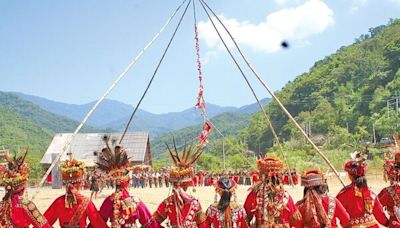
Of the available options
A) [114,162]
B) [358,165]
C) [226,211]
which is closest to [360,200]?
[358,165]

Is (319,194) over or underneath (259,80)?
underneath

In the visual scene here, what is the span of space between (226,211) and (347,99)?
3258 inches

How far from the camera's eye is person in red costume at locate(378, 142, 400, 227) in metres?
8.25

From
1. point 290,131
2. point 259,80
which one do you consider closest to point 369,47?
point 290,131

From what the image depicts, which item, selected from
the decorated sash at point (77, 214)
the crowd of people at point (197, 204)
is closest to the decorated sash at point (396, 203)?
the crowd of people at point (197, 204)

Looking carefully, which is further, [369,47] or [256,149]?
[369,47]

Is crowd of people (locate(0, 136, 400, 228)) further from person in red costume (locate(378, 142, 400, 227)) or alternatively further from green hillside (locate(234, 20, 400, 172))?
green hillside (locate(234, 20, 400, 172))

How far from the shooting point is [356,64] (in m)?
98.5

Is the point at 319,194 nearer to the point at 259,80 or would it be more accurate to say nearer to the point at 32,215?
the point at 259,80

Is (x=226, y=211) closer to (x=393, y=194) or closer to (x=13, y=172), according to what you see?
(x=393, y=194)

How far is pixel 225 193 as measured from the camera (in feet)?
24.8

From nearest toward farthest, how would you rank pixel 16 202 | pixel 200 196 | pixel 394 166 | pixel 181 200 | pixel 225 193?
pixel 225 193 < pixel 16 202 < pixel 181 200 < pixel 394 166 < pixel 200 196

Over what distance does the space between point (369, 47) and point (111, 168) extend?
108 m

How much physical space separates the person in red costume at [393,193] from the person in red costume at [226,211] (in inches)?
96.6
